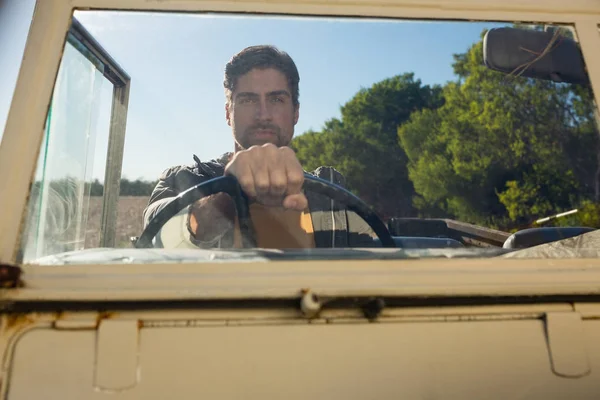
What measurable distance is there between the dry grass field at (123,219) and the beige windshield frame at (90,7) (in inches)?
13.1

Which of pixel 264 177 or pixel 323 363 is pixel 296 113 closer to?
pixel 264 177

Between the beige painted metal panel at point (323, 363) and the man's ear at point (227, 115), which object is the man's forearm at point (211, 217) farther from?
the beige painted metal panel at point (323, 363)

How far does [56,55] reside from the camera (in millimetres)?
1252

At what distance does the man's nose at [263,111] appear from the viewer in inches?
63.7

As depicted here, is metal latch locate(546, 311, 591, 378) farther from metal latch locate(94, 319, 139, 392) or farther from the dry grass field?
the dry grass field

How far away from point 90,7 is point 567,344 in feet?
4.59

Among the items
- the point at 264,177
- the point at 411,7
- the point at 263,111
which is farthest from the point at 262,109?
the point at 411,7

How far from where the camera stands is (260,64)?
1.58m

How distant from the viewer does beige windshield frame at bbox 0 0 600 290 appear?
1.13 meters

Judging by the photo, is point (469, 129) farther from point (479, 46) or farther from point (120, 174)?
point (120, 174)

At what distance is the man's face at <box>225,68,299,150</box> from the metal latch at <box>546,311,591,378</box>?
86 centimetres

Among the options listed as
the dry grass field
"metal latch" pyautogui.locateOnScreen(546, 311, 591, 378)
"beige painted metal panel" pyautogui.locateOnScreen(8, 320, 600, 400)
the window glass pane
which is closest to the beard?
the dry grass field

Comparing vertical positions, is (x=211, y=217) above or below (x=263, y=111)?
below

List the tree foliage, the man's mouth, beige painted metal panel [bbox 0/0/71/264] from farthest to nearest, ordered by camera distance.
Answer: the man's mouth < the tree foliage < beige painted metal panel [bbox 0/0/71/264]
